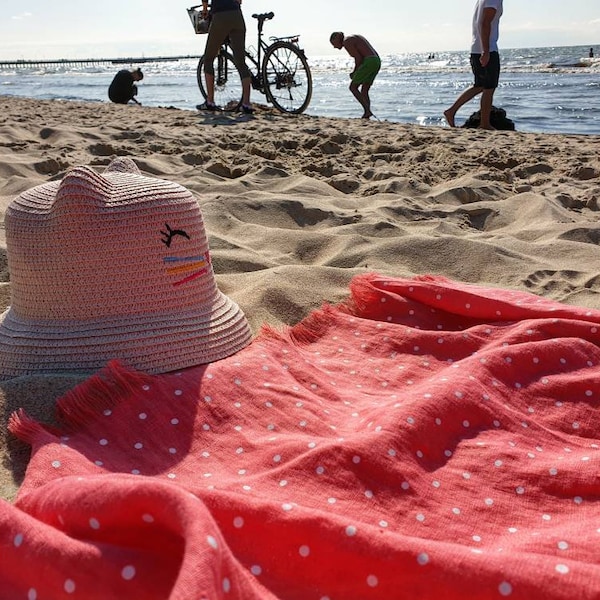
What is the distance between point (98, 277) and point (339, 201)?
7.23 ft

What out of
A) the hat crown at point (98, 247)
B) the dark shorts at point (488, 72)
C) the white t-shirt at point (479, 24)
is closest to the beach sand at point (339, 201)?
the hat crown at point (98, 247)

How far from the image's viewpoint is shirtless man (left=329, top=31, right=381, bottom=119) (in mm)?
8492

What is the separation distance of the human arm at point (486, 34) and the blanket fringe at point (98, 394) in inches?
232

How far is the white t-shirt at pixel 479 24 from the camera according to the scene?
252 inches

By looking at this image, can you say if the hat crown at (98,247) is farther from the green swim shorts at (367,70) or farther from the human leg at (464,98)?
the green swim shorts at (367,70)

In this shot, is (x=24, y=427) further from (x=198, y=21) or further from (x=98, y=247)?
(x=198, y=21)

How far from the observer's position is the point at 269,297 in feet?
7.86

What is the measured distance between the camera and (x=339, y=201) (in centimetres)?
376

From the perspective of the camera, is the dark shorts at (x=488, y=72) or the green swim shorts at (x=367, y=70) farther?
the green swim shorts at (x=367, y=70)

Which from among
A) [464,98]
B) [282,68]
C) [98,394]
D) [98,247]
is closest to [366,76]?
[282,68]

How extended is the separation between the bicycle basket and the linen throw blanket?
706 centimetres

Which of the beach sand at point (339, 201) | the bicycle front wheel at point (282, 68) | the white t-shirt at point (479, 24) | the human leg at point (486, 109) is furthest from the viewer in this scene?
the bicycle front wheel at point (282, 68)

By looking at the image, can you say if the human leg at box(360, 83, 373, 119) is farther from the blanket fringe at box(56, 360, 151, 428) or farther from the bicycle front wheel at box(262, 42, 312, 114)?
the blanket fringe at box(56, 360, 151, 428)

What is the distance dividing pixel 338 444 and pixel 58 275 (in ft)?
2.79
